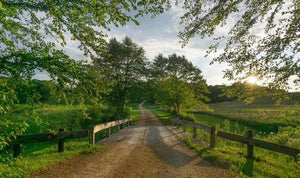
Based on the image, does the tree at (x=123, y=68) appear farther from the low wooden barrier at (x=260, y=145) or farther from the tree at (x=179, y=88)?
the low wooden barrier at (x=260, y=145)

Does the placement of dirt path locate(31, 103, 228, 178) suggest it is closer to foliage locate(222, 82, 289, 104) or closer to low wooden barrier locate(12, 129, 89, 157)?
low wooden barrier locate(12, 129, 89, 157)

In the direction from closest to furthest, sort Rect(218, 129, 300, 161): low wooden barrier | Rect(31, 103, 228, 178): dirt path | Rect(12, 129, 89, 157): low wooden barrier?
Rect(31, 103, 228, 178): dirt path → Rect(218, 129, 300, 161): low wooden barrier → Rect(12, 129, 89, 157): low wooden barrier

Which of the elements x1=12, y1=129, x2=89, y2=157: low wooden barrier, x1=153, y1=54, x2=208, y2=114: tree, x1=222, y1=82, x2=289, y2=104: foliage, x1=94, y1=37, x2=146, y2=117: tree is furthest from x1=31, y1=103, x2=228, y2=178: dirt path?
x1=153, y1=54, x2=208, y2=114: tree

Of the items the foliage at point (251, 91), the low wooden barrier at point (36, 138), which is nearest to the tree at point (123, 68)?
the low wooden barrier at point (36, 138)

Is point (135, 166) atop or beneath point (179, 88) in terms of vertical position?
beneath

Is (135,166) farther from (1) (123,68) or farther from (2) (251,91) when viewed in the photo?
(1) (123,68)

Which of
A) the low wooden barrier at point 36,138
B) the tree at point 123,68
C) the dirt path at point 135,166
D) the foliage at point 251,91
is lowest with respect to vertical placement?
the dirt path at point 135,166

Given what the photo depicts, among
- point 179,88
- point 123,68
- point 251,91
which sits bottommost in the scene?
point 251,91

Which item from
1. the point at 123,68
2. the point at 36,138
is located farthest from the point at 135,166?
the point at 123,68

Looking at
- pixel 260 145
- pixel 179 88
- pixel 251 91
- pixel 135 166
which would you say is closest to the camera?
pixel 135 166

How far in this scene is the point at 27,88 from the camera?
4.96m

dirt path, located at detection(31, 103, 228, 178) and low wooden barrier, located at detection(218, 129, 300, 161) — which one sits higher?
low wooden barrier, located at detection(218, 129, 300, 161)

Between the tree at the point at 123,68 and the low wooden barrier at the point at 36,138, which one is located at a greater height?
the tree at the point at 123,68

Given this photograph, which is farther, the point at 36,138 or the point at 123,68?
the point at 123,68
